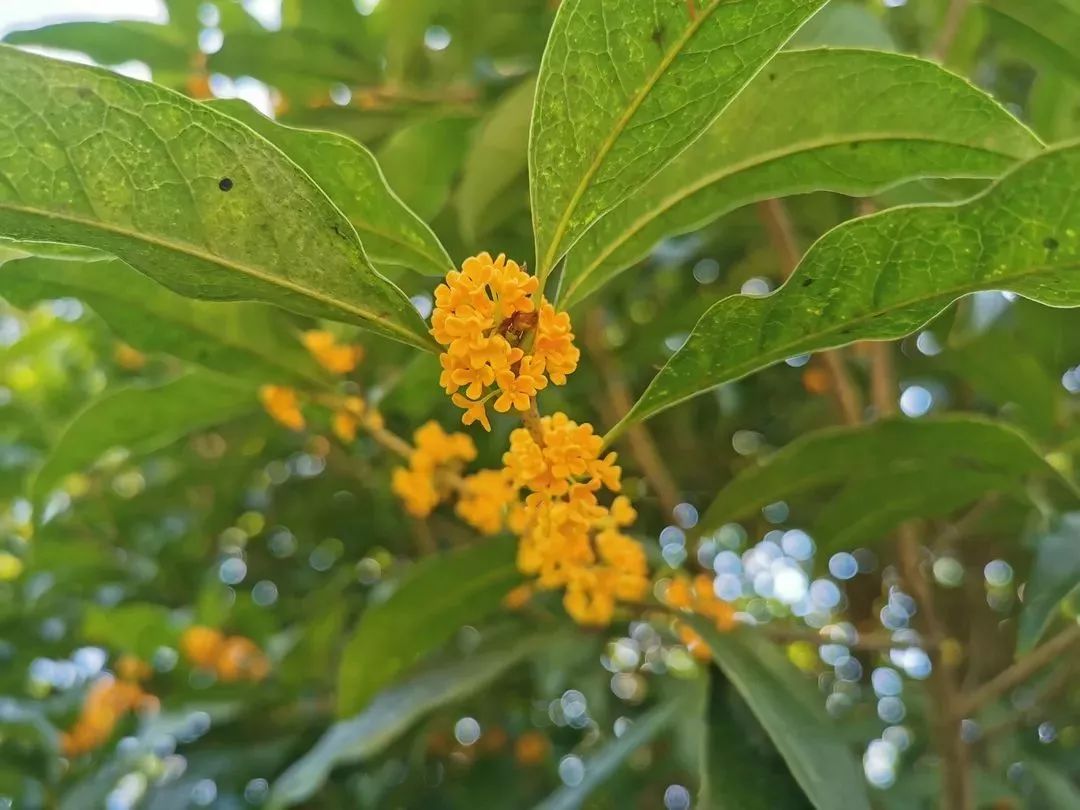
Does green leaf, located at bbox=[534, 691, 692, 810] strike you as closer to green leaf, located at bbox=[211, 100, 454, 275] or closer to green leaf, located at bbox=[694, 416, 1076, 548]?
green leaf, located at bbox=[694, 416, 1076, 548]

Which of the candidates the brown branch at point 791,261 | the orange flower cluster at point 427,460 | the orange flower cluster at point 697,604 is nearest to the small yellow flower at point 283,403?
the orange flower cluster at point 427,460

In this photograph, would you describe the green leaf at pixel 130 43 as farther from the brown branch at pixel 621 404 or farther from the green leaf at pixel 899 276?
the green leaf at pixel 899 276

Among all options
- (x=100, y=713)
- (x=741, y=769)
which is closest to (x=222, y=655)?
(x=100, y=713)

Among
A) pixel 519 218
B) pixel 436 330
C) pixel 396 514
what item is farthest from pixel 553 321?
pixel 396 514

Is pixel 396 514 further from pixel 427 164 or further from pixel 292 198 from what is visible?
pixel 292 198

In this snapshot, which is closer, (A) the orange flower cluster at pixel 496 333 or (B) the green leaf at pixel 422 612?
(A) the orange flower cluster at pixel 496 333

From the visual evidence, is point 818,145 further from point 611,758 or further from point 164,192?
point 611,758
